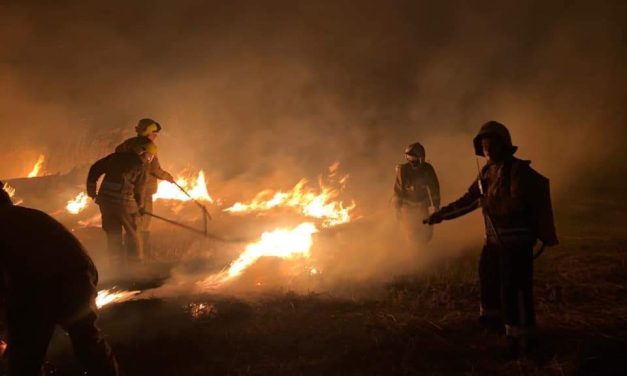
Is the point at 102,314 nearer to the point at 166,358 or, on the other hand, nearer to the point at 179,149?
the point at 166,358

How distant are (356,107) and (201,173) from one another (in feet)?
18.8

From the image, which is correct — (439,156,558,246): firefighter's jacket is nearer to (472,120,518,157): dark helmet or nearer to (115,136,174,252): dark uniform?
(472,120,518,157): dark helmet

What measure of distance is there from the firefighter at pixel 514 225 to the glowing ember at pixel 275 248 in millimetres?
4441

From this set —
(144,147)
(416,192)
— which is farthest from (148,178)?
(416,192)

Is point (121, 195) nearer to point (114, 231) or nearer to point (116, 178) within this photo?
point (116, 178)

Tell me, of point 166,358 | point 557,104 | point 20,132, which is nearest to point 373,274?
point 166,358

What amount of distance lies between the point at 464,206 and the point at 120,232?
5798mm

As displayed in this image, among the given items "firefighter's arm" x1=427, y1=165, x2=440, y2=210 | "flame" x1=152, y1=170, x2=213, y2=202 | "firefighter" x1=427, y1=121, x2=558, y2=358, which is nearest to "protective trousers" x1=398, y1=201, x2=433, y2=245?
"firefighter's arm" x1=427, y1=165, x2=440, y2=210

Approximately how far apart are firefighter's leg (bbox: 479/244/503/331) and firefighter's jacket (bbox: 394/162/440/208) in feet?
8.89

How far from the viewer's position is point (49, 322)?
128 inches

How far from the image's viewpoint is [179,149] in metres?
15.3

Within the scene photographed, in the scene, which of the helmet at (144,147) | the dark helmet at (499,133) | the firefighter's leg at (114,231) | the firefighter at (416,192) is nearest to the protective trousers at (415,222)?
the firefighter at (416,192)

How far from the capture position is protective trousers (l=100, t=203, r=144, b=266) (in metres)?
7.33

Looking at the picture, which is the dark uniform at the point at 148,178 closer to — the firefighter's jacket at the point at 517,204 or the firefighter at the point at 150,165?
the firefighter at the point at 150,165
